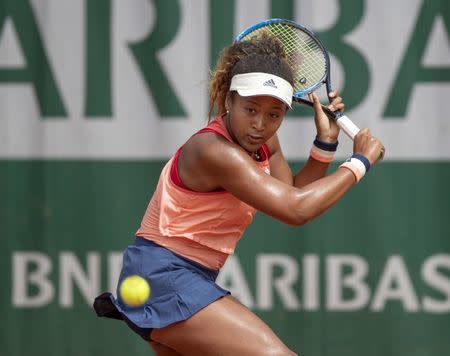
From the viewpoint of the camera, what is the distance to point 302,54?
10.7ft

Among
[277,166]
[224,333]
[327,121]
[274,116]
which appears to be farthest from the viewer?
[277,166]

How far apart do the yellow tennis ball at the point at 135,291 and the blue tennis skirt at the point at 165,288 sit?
0.07 feet

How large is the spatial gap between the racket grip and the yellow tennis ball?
762mm

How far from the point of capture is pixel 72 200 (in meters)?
4.45

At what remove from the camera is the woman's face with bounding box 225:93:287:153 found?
9.45 feet

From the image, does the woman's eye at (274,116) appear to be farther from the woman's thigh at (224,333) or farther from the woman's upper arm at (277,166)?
the woman's thigh at (224,333)

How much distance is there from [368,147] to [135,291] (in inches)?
31.3

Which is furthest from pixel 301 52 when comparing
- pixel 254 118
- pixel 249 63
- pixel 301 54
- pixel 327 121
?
pixel 254 118

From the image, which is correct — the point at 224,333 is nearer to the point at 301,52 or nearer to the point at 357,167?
the point at 357,167

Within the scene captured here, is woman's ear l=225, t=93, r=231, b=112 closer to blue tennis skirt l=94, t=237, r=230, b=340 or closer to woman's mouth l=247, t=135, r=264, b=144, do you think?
woman's mouth l=247, t=135, r=264, b=144

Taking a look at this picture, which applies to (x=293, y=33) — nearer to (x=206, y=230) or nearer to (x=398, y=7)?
(x=206, y=230)

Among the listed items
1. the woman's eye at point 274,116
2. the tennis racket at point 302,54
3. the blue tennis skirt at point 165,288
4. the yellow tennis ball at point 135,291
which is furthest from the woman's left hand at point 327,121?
the yellow tennis ball at point 135,291

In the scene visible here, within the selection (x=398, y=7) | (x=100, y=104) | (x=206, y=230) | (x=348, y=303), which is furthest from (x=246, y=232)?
(x=206, y=230)

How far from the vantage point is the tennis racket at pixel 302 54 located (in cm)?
318
